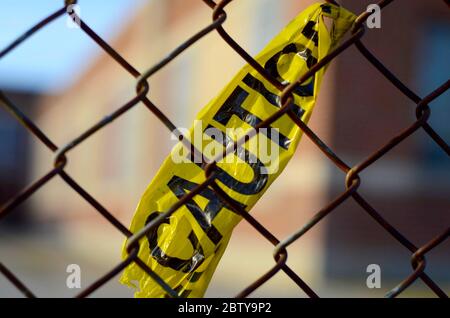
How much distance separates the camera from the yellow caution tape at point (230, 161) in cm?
126

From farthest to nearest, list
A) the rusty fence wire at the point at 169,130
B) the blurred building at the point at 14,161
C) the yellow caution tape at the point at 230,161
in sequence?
the blurred building at the point at 14,161, the yellow caution tape at the point at 230,161, the rusty fence wire at the point at 169,130

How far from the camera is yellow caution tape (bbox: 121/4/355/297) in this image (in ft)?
4.12

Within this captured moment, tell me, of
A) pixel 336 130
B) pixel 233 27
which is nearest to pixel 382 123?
pixel 336 130

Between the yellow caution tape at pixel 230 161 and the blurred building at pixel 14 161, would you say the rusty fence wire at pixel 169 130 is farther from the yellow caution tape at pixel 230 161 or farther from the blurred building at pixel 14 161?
the blurred building at pixel 14 161

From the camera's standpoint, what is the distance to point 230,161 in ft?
4.20

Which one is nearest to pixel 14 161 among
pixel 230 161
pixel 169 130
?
pixel 230 161

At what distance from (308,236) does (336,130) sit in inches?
53.0

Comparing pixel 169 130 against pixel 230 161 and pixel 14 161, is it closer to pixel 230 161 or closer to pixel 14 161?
pixel 230 161

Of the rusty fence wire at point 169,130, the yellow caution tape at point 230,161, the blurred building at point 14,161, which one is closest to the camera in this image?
the rusty fence wire at point 169,130

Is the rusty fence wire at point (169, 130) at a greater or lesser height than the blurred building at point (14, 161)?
lesser

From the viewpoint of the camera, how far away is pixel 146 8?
540 inches

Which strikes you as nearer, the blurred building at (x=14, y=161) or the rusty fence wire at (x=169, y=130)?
the rusty fence wire at (x=169, y=130)

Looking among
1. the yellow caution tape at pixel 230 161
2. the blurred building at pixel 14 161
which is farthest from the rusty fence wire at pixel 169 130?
the blurred building at pixel 14 161

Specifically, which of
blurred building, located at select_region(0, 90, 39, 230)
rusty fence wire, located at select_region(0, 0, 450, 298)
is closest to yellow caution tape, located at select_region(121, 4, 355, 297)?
rusty fence wire, located at select_region(0, 0, 450, 298)
